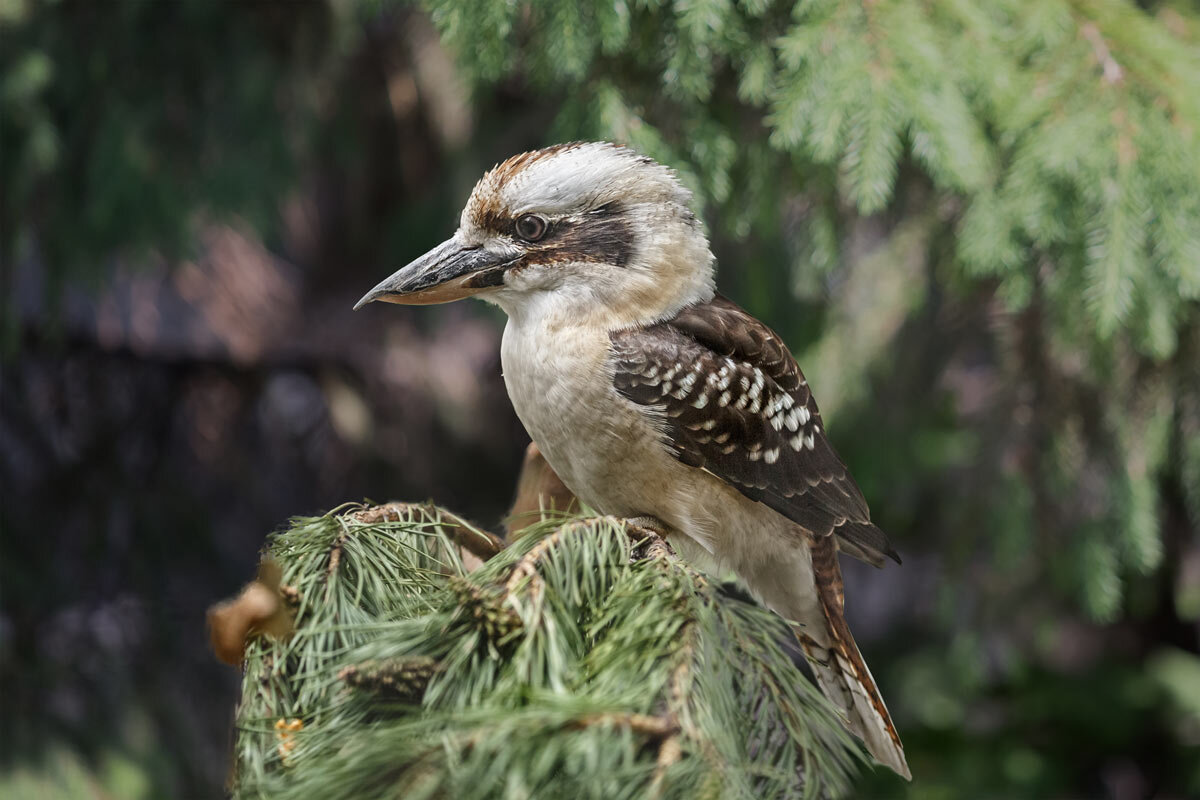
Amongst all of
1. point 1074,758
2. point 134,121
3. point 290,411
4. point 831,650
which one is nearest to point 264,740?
point 831,650

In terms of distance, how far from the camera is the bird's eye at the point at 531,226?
167 cm

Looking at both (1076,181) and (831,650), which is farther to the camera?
(1076,181)

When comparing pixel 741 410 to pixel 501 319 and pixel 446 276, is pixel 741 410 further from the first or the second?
pixel 501 319

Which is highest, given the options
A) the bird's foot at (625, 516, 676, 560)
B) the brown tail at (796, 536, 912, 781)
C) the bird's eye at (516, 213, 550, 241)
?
the bird's eye at (516, 213, 550, 241)

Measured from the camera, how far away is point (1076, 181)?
2121mm

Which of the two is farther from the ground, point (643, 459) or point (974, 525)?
point (643, 459)

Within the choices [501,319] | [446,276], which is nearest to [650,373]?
[446,276]

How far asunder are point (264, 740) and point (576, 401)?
0.71 metres

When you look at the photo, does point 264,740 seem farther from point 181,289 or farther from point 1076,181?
point 181,289

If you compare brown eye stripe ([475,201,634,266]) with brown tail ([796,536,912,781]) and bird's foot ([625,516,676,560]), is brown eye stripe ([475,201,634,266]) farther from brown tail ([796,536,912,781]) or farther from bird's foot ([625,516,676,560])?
brown tail ([796,536,912,781])

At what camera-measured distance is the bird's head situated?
165 centimetres

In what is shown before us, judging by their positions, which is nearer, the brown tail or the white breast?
the white breast

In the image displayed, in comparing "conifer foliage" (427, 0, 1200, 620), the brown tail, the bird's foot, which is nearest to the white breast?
the bird's foot

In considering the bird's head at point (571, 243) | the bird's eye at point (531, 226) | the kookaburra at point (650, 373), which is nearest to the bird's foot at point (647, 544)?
the kookaburra at point (650, 373)
